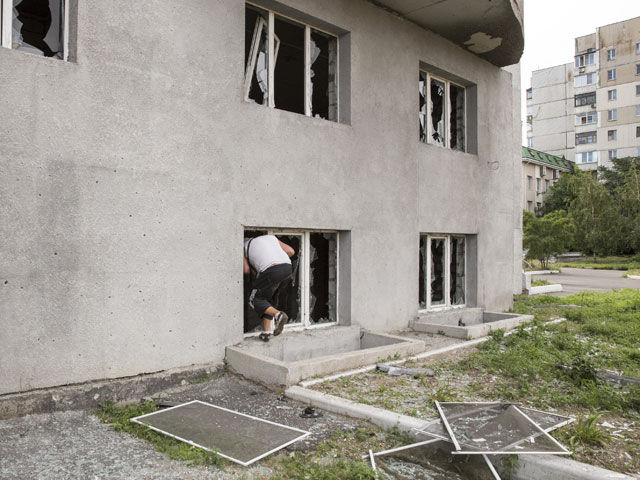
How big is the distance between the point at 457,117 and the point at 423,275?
3.70m

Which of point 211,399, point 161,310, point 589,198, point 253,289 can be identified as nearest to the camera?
point 211,399

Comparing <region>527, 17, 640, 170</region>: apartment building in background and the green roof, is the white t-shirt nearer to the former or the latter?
the green roof

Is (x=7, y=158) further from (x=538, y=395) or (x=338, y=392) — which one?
(x=538, y=395)

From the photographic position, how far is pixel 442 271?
10188 millimetres

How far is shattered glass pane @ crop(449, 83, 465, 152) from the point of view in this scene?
10.8 m

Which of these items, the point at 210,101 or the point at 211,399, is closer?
the point at 211,399

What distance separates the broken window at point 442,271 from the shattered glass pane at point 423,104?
201cm

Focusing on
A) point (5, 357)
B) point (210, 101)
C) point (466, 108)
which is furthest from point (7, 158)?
point (466, 108)

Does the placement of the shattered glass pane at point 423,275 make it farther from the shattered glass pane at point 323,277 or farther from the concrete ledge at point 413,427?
the concrete ledge at point 413,427

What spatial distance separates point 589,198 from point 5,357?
42764 mm

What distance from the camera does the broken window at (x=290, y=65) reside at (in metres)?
6.86

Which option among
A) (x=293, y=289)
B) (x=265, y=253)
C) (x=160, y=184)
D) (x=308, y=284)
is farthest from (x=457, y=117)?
(x=160, y=184)

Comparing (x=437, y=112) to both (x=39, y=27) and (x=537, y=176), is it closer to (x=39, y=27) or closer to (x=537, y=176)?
(x=39, y=27)

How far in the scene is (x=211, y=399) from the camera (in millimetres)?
5156
